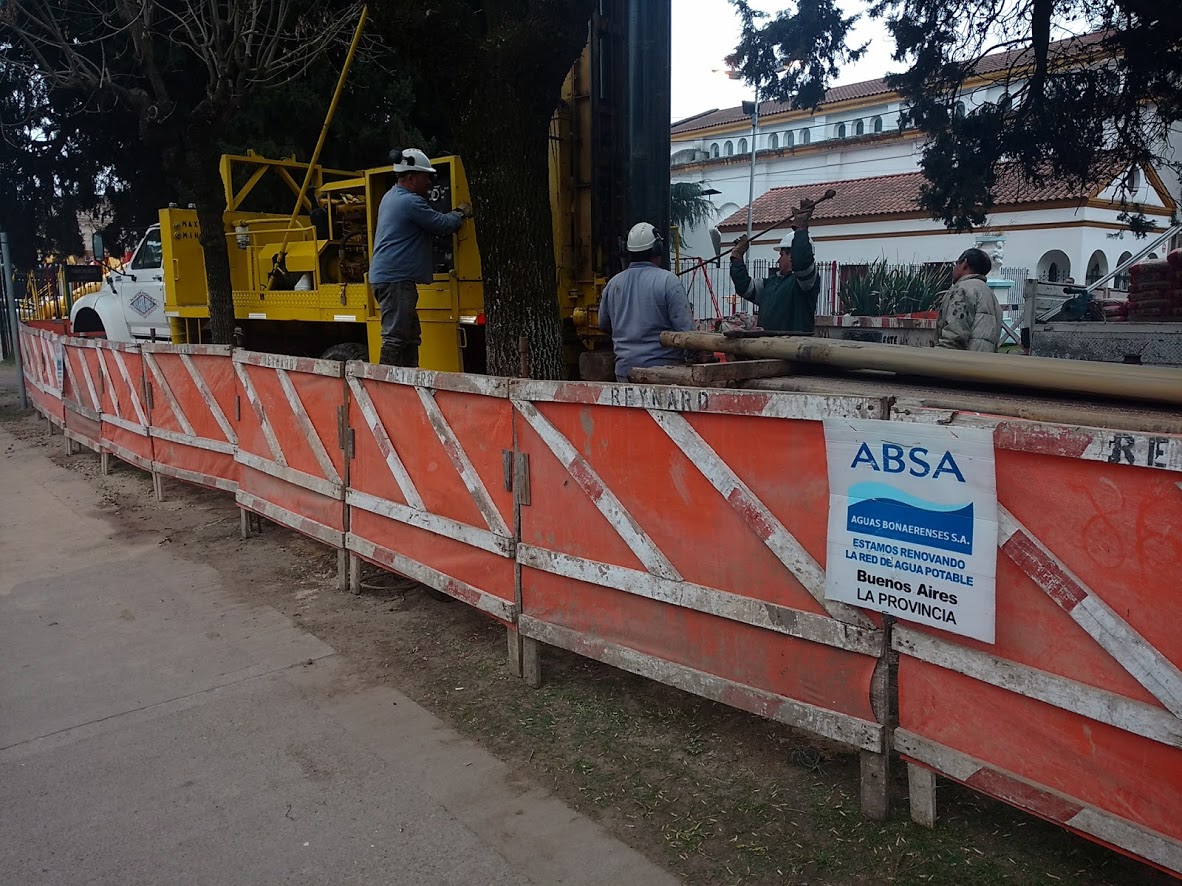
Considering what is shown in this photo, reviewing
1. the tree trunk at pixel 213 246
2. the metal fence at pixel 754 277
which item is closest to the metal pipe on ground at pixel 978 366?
the tree trunk at pixel 213 246

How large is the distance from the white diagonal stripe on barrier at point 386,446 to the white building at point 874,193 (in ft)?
31.1

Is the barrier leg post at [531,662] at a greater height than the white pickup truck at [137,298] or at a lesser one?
lesser

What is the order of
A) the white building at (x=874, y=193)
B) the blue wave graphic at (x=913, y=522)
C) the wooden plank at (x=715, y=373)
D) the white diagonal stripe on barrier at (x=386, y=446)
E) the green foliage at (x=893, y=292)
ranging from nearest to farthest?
the blue wave graphic at (x=913, y=522) → the wooden plank at (x=715, y=373) → the white diagonal stripe on barrier at (x=386, y=446) → the green foliage at (x=893, y=292) → the white building at (x=874, y=193)

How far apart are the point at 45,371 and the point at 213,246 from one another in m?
3.88

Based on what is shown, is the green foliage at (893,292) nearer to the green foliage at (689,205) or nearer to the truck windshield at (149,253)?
the truck windshield at (149,253)

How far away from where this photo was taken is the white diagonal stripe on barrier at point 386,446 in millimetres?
4930

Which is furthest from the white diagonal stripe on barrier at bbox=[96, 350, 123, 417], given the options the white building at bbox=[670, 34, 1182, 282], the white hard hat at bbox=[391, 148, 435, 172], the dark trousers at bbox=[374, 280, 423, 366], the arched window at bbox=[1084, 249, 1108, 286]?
the arched window at bbox=[1084, 249, 1108, 286]

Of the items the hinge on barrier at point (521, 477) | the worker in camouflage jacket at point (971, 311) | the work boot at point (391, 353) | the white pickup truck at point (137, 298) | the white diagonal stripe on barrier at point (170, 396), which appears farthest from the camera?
the white pickup truck at point (137, 298)

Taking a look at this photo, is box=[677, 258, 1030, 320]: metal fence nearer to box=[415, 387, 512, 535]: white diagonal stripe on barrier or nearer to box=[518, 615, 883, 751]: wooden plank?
box=[415, 387, 512, 535]: white diagonal stripe on barrier

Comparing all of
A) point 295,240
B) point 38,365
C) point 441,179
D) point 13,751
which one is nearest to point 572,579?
point 13,751

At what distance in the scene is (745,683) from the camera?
3.32 metres

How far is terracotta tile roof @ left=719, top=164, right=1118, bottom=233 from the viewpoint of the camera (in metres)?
23.7

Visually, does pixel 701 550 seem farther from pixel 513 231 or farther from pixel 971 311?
pixel 971 311

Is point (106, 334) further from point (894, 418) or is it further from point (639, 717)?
point (894, 418)
